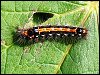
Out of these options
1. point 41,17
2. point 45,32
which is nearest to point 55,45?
point 45,32

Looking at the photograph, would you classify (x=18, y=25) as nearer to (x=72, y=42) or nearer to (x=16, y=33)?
(x=16, y=33)

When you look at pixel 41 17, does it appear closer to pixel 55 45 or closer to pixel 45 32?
pixel 45 32

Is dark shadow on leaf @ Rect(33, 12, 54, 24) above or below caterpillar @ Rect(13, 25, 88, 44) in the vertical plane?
above

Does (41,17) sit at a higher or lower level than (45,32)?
higher

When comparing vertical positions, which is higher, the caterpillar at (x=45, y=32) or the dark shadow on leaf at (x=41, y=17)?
the dark shadow on leaf at (x=41, y=17)

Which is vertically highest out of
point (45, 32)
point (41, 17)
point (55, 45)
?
point (41, 17)
